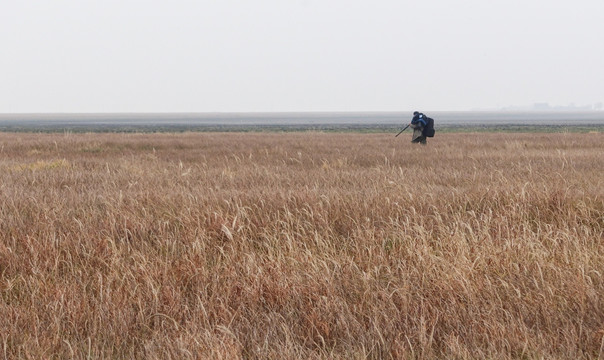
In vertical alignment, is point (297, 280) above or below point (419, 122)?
below

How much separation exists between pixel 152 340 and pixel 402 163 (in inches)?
440

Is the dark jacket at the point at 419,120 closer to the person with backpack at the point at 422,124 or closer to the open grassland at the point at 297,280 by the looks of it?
the person with backpack at the point at 422,124

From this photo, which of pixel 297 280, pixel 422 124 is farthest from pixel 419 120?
pixel 297 280

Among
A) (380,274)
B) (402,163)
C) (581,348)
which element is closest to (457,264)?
(380,274)

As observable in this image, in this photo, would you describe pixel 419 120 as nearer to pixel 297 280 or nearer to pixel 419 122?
pixel 419 122

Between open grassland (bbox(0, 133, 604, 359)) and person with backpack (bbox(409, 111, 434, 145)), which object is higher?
person with backpack (bbox(409, 111, 434, 145))

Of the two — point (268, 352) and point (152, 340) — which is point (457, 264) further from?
point (152, 340)

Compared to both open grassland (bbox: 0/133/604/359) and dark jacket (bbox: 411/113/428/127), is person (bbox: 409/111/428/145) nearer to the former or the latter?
dark jacket (bbox: 411/113/428/127)

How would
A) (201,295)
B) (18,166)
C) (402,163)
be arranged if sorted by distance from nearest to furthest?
1. (201,295)
2. (18,166)
3. (402,163)

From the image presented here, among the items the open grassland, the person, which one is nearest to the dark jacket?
the person

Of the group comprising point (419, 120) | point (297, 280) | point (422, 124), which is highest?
point (419, 120)

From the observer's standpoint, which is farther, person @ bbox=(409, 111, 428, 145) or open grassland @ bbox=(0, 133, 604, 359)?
person @ bbox=(409, 111, 428, 145)

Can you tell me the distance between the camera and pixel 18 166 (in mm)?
11266

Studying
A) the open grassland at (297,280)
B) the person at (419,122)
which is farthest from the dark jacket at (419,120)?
the open grassland at (297,280)
